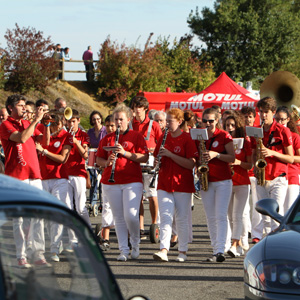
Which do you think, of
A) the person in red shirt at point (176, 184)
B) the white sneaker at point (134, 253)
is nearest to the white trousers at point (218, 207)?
the person in red shirt at point (176, 184)

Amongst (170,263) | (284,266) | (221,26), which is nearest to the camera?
(284,266)

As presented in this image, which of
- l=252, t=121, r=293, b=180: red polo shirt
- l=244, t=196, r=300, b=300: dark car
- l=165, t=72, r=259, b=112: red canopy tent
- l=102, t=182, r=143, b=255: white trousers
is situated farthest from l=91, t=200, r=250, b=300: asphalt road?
l=165, t=72, r=259, b=112: red canopy tent

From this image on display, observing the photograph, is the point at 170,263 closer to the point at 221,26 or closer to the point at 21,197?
the point at 21,197

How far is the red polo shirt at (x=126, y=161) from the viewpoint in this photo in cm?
938

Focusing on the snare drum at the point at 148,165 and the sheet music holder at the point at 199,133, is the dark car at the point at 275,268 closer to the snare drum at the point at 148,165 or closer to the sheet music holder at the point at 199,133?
the sheet music holder at the point at 199,133

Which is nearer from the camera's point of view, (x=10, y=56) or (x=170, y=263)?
(x=170, y=263)

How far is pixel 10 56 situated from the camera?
34.8 meters

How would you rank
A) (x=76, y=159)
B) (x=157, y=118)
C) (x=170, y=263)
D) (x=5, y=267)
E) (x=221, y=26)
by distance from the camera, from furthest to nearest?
(x=221, y=26) < (x=157, y=118) < (x=76, y=159) < (x=170, y=263) < (x=5, y=267)

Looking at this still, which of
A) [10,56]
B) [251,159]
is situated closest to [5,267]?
[251,159]

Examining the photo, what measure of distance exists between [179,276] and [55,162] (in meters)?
2.42

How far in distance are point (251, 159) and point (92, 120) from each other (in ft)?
12.5

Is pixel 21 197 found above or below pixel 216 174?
above

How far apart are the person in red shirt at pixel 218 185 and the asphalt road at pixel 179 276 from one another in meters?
0.34

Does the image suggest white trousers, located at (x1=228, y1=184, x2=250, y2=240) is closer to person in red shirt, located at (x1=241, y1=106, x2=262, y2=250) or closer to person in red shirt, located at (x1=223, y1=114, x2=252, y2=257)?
person in red shirt, located at (x1=223, y1=114, x2=252, y2=257)
